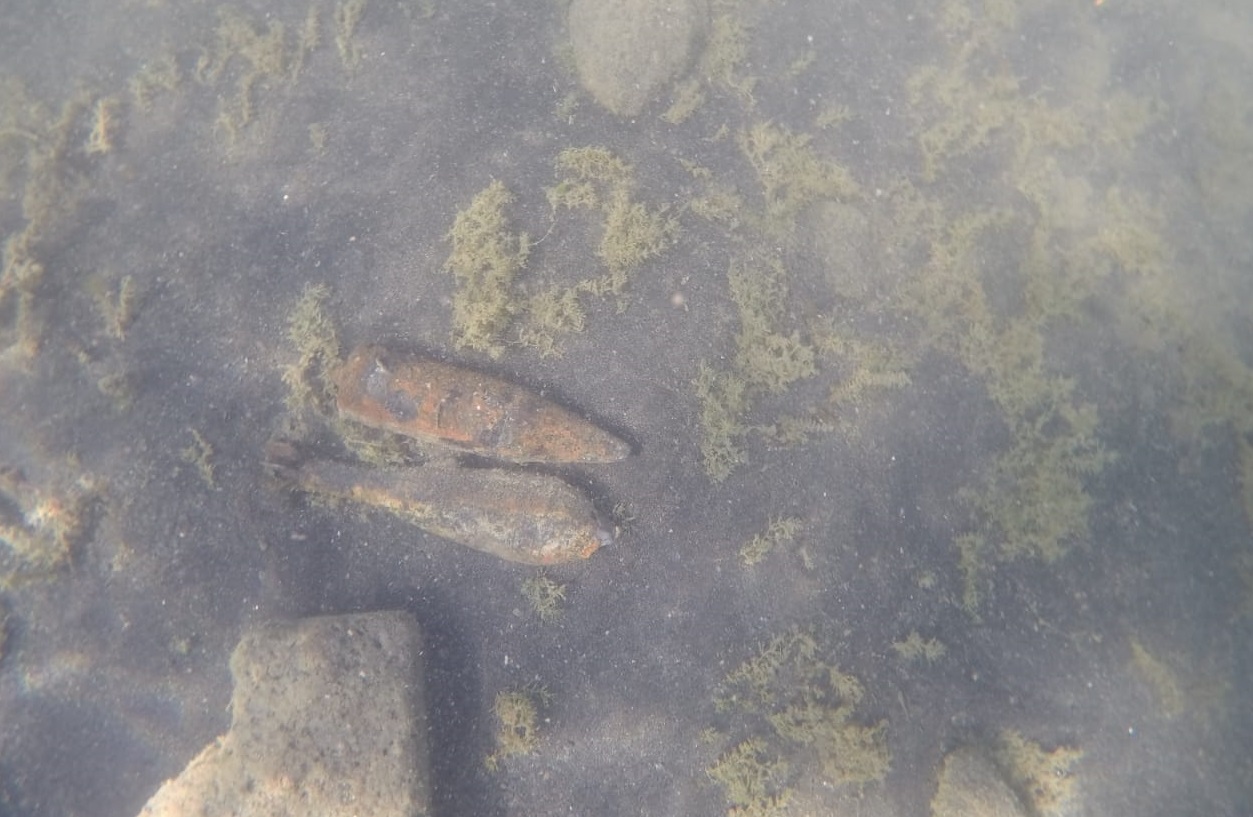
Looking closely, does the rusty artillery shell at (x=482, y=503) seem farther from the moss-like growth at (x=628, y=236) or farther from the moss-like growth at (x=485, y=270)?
the moss-like growth at (x=628, y=236)

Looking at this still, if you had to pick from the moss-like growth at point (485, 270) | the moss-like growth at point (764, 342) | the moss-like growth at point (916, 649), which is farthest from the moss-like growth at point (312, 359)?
the moss-like growth at point (916, 649)

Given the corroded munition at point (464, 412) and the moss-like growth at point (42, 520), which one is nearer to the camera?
the corroded munition at point (464, 412)

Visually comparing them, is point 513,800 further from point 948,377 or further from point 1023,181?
point 1023,181

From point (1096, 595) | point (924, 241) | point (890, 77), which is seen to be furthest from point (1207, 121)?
point (1096, 595)

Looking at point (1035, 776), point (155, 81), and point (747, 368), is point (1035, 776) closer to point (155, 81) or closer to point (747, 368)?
point (747, 368)

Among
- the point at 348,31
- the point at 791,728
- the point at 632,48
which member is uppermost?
the point at 632,48

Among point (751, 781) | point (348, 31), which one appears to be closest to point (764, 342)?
point (751, 781)
